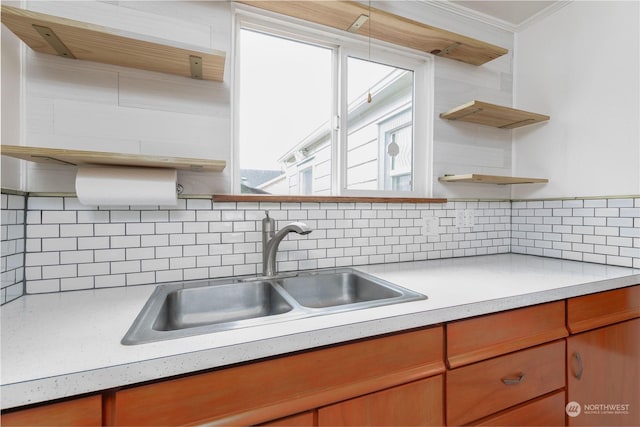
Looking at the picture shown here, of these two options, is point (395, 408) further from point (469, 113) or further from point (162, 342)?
point (469, 113)

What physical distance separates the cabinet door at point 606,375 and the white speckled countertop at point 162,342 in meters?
0.20

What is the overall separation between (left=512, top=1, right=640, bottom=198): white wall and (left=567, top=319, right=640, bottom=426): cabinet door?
0.72m

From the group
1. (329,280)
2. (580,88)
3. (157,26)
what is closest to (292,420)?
(329,280)

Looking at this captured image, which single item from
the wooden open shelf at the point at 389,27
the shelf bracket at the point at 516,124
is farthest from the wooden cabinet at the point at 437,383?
the wooden open shelf at the point at 389,27

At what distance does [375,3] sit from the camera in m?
1.62

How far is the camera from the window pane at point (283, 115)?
1.50 metres

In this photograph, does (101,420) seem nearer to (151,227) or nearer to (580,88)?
(151,227)

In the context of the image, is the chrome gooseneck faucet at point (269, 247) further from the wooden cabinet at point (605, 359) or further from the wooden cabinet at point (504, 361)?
the wooden cabinet at point (605, 359)

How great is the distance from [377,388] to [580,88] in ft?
6.36

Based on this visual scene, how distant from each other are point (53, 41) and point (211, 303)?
3.47ft

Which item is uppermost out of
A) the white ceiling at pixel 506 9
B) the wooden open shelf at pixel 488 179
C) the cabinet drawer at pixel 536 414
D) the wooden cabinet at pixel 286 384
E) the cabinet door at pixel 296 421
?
the white ceiling at pixel 506 9

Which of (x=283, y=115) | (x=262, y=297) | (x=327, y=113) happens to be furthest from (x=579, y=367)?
(x=283, y=115)

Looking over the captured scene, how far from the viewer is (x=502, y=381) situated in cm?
104

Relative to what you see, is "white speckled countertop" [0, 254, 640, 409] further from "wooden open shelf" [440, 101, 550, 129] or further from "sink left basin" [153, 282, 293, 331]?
"wooden open shelf" [440, 101, 550, 129]
